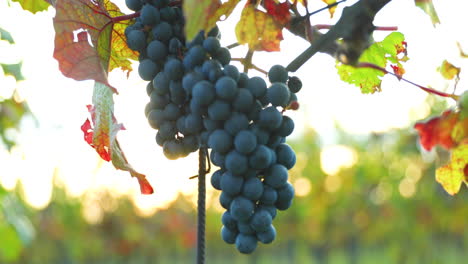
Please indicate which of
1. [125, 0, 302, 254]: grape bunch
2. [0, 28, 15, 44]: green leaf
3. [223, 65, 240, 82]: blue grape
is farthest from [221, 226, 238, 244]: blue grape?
[0, 28, 15, 44]: green leaf

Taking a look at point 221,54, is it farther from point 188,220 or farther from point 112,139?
point 188,220

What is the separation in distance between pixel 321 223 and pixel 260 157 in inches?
383

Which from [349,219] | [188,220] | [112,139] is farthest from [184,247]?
[112,139]

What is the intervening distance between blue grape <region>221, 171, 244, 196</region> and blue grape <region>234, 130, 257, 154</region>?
0.04 meters

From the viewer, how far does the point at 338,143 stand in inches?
422

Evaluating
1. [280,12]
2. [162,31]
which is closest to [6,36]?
[162,31]

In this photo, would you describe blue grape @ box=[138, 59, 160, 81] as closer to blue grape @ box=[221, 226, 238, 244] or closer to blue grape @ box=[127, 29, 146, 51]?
blue grape @ box=[127, 29, 146, 51]

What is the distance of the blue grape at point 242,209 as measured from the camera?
655 millimetres

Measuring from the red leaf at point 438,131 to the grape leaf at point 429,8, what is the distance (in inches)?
5.4

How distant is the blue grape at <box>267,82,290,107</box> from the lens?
2.07ft

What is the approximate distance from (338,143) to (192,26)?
10.4 meters

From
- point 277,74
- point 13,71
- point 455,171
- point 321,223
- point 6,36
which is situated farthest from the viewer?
point 321,223

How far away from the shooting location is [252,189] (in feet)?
2.14

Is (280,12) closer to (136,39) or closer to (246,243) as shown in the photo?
(136,39)
